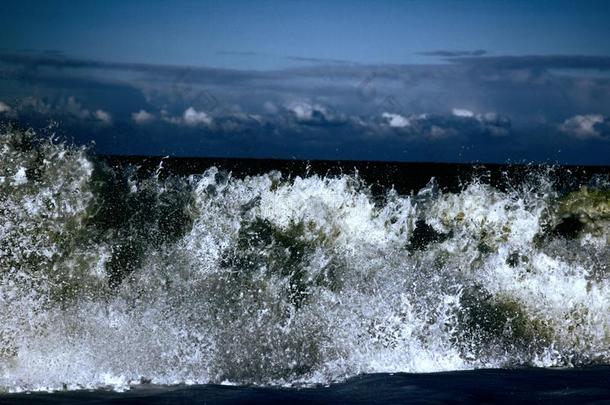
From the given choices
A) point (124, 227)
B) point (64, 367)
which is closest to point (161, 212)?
point (124, 227)

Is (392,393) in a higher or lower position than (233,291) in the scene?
lower

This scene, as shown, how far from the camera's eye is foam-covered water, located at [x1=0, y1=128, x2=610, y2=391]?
7.91 m

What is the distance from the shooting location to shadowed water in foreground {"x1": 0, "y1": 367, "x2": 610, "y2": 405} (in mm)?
6859

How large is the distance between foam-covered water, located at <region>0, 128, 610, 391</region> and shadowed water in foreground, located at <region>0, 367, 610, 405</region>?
302 millimetres

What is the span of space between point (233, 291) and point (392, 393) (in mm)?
2320

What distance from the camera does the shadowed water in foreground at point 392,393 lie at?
22.5 feet

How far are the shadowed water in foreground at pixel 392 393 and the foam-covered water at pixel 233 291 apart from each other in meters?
0.30

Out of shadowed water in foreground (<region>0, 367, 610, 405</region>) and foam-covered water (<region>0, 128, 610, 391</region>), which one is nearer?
shadowed water in foreground (<region>0, 367, 610, 405</region>)

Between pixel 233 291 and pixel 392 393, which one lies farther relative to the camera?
pixel 233 291

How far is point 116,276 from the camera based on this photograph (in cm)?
874

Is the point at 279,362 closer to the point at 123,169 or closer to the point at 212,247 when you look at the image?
the point at 212,247

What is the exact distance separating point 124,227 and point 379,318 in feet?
9.70

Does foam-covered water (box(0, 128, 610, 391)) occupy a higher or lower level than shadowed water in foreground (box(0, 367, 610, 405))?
higher

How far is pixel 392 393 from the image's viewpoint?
7109 mm
